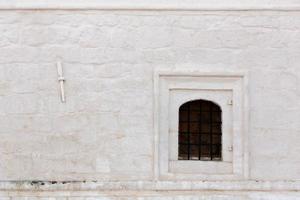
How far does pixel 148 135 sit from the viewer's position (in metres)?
5.96

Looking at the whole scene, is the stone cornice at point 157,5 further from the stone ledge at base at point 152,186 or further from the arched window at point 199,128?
the stone ledge at base at point 152,186

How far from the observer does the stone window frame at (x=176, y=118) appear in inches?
233

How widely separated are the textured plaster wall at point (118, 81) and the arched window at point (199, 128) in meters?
0.37

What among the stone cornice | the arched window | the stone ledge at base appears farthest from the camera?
the arched window

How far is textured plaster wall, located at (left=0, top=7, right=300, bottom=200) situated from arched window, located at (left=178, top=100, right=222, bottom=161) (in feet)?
1.20

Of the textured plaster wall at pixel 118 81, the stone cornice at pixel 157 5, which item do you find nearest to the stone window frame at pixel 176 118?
the textured plaster wall at pixel 118 81

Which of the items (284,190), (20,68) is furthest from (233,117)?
(20,68)

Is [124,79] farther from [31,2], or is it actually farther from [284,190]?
[284,190]

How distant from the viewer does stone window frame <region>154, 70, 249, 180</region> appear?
5.93 m

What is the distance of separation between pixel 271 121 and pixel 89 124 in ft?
6.15

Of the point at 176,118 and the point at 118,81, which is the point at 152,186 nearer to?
the point at 176,118

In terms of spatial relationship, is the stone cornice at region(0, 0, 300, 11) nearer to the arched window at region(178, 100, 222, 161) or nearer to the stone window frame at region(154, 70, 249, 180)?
the stone window frame at region(154, 70, 249, 180)

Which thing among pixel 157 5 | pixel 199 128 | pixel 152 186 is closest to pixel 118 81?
pixel 157 5

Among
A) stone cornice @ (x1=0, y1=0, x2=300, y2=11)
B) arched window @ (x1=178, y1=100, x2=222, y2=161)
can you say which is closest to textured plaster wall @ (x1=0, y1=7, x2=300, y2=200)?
stone cornice @ (x1=0, y1=0, x2=300, y2=11)
